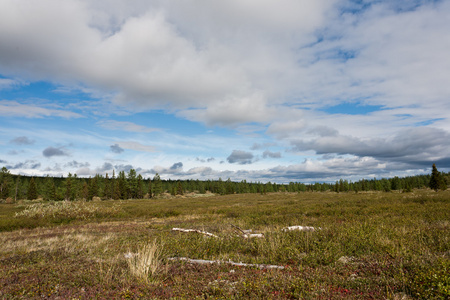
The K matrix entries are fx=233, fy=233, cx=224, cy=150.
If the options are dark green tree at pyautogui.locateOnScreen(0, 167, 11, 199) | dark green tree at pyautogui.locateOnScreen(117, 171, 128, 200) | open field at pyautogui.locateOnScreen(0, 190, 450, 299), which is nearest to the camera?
open field at pyautogui.locateOnScreen(0, 190, 450, 299)

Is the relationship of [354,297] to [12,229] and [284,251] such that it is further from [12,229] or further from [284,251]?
[12,229]

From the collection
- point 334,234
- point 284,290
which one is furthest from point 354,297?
point 334,234

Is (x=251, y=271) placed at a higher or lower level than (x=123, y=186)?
higher

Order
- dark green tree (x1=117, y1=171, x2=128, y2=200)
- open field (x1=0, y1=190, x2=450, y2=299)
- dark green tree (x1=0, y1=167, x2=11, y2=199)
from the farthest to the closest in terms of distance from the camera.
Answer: dark green tree (x1=117, y1=171, x2=128, y2=200), dark green tree (x1=0, y1=167, x2=11, y2=199), open field (x1=0, y1=190, x2=450, y2=299)

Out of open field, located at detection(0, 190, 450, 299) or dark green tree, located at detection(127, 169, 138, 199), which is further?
dark green tree, located at detection(127, 169, 138, 199)

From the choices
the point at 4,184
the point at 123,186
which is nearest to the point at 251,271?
the point at 123,186

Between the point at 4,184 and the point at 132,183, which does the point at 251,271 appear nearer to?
the point at 132,183

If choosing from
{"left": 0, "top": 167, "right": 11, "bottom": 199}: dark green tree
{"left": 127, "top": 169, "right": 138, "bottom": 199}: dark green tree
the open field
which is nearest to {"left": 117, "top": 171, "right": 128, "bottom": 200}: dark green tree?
{"left": 127, "top": 169, "right": 138, "bottom": 199}: dark green tree

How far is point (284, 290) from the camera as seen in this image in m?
4.91

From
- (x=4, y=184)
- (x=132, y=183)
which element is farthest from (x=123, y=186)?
(x=4, y=184)

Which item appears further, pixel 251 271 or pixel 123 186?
pixel 123 186

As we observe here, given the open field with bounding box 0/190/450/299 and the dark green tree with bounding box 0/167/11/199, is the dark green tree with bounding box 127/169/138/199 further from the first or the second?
the open field with bounding box 0/190/450/299

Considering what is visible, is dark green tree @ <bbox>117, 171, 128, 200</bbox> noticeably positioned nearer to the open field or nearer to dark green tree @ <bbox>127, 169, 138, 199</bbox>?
dark green tree @ <bbox>127, 169, 138, 199</bbox>

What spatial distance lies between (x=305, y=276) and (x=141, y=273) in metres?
4.17
